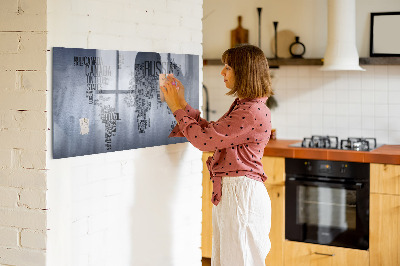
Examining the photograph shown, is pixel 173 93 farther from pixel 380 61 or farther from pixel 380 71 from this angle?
pixel 380 71

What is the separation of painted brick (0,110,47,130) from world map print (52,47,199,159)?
0.05 metres

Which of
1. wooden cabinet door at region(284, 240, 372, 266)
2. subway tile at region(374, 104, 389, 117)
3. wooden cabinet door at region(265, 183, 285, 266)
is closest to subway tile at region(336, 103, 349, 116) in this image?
subway tile at region(374, 104, 389, 117)

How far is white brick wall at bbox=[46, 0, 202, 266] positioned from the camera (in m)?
2.45

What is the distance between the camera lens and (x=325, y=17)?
4.95 m

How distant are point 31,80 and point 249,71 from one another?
986mm

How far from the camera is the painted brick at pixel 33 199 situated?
93.4 inches

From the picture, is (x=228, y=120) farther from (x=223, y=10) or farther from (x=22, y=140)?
(x=223, y=10)

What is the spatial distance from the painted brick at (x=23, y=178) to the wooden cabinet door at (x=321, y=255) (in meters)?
2.57

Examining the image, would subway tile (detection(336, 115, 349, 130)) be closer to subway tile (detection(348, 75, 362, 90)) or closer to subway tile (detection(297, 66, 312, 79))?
subway tile (detection(348, 75, 362, 90))

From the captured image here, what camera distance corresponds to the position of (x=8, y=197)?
2445 mm

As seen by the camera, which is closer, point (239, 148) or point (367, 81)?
point (239, 148)

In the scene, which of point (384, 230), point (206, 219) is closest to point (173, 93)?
point (384, 230)

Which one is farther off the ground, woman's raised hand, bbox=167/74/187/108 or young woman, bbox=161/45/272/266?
woman's raised hand, bbox=167/74/187/108

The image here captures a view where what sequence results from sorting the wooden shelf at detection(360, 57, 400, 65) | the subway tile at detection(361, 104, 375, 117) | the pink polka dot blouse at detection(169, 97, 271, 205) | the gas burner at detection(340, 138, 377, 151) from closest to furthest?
the pink polka dot blouse at detection(169, 97, 271, 205) → the gas burner at detection(340, 138, 377, 151) → the wooden shelf at detection(360, 57, 400, 65) → the subway tile at detection(361, 104, 375, 117)
